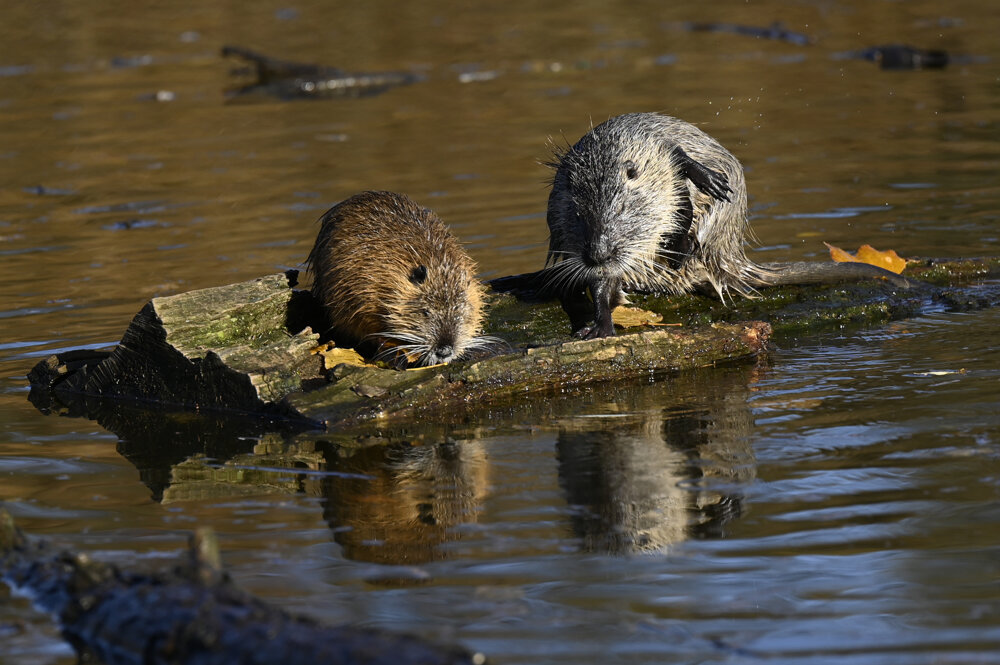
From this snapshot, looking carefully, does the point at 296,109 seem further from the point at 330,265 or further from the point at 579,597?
the point at 579,597

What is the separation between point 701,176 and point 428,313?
65.2 inches

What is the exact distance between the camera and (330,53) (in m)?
17.8

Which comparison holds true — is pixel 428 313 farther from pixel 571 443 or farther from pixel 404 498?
pixel 404 498

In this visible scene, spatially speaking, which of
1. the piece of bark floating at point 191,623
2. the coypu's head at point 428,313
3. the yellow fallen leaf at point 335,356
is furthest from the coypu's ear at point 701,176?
the piece of bark floating at point 191,623

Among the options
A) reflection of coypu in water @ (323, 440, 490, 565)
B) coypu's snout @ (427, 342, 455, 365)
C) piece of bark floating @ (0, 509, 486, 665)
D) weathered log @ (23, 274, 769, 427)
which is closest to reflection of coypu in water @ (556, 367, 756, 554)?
weathered log @ (23, 274, 769, 427)

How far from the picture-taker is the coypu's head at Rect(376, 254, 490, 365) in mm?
5367

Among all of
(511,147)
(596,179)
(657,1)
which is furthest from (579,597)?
(657,1)

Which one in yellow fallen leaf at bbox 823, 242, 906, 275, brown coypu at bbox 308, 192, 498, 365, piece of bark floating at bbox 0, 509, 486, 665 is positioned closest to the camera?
piece of bark floating at bbox 0, 509, 486, 665

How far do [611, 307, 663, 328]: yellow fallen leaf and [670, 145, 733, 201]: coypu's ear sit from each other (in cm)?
66

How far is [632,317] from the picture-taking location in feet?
20.2

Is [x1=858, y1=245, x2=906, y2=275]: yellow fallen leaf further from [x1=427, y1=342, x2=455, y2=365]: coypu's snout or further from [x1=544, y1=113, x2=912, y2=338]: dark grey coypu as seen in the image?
[x1=427, y1=342, x2=455, y2=365]: coypu's snout

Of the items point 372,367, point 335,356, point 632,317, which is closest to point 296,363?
point 335,356

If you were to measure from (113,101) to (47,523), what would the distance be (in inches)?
485

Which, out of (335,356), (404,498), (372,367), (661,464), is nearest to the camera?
(404,498)
